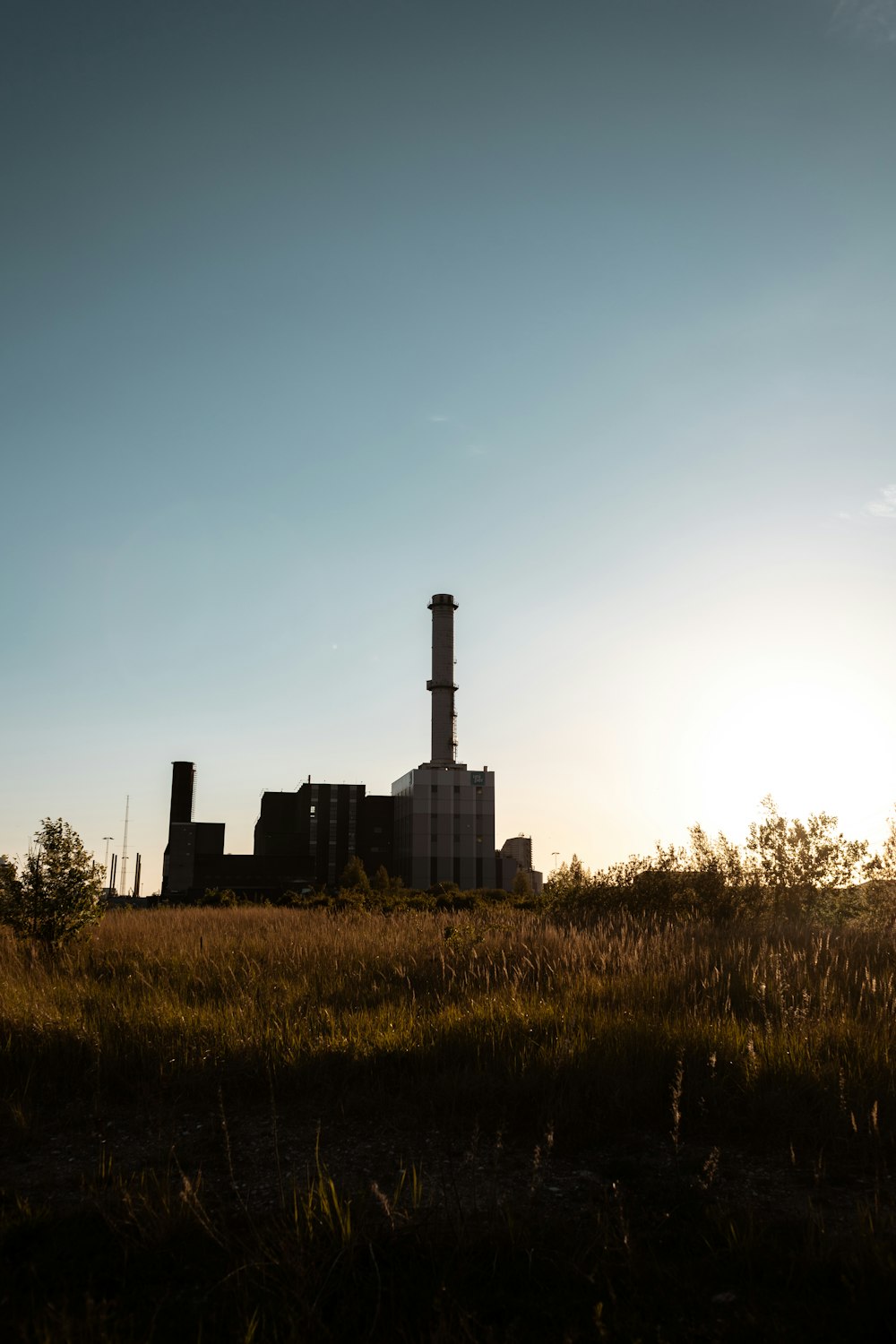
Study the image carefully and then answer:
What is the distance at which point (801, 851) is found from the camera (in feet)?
60.5

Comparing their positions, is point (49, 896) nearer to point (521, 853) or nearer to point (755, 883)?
point (755, 883)

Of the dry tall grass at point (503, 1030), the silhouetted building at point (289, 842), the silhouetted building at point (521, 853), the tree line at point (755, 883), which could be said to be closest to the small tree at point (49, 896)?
the dry tall grass at point (503, 1030)

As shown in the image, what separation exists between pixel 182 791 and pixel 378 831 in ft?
61.8

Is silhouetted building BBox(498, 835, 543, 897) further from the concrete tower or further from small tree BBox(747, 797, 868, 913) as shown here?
small tree BBox(747, 797, 868, 913)

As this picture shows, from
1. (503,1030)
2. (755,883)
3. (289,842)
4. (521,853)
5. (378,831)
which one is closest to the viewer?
(503,1030)

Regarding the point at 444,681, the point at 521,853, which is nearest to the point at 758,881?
the point at 444,681

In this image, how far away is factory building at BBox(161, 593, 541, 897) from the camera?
75688 mm

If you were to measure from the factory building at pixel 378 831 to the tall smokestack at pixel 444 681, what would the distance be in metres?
0.08

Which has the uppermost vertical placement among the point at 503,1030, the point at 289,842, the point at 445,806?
the point at 445,806

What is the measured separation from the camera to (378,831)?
81.8m

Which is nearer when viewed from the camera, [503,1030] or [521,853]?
[503,1030]

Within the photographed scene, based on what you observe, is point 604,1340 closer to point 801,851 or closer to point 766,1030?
point 766,1030

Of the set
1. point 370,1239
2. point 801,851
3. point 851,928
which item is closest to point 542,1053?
point 370,1239

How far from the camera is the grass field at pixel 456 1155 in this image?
3.09m
